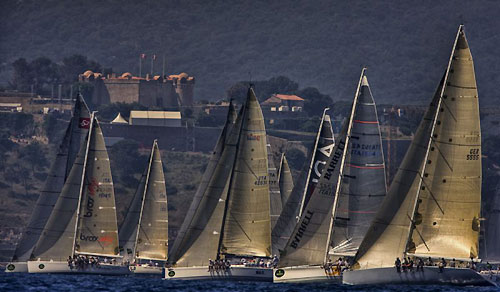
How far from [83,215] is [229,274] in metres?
11.6

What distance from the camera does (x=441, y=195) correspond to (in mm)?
49844

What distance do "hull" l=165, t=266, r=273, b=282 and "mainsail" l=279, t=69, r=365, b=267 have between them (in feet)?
9.36

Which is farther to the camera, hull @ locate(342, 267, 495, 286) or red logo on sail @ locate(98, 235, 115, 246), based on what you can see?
red logo on sail @ locate(98, 235, 115, 246)

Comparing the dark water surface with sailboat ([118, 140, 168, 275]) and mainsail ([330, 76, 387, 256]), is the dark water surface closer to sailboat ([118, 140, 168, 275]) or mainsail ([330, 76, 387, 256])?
mainsail ([330, 76, 387, 256])

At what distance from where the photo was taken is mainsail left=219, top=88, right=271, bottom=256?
187ft

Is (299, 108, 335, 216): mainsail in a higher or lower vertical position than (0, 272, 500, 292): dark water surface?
higher

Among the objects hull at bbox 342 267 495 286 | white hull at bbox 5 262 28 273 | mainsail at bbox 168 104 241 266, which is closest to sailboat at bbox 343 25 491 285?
hull at bbox 342 267 495 286

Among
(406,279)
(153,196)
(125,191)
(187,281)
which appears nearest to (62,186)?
(153,196)

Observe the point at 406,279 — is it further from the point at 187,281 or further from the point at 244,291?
the point at 187,281

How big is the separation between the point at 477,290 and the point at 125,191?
134681 mm

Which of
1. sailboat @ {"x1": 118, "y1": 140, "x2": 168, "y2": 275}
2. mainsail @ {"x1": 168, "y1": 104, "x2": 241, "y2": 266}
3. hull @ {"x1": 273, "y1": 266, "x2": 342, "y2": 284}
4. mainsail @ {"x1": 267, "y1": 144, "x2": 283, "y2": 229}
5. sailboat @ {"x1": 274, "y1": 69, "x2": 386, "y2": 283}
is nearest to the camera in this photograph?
hull @ {"x1": 273, "y1": 266, "x2": 342, "y2": 284}

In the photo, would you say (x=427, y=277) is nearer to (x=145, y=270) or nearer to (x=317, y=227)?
(x=317, y=227)

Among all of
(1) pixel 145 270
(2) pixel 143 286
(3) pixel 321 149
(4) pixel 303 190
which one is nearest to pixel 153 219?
(1) pixel 145 270

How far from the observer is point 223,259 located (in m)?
57.7
